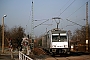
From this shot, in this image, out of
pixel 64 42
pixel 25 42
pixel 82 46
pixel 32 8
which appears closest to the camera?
pixel 25 42

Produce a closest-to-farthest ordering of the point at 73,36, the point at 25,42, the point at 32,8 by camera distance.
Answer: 1. the point at 25,42
2. the point at 32,8
3. the point at 73,36

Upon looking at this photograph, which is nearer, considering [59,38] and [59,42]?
[59,42]

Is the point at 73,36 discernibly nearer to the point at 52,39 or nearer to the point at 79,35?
the point at 79,35

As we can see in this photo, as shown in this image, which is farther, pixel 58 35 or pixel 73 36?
pixel 73 36

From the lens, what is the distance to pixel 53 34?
31453 mm

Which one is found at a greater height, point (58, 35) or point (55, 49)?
point (58, 35)

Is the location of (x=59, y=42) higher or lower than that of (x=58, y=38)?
lower

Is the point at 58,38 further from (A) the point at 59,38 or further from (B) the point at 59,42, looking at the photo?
(B) the point at 59,42

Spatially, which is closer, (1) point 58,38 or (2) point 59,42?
(2) point 59,42

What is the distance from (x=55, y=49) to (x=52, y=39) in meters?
1.43

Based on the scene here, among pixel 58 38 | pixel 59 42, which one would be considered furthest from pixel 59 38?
pixel 59 42

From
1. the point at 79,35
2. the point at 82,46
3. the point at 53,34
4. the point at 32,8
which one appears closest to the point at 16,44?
the point at 32,8

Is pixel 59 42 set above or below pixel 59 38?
below

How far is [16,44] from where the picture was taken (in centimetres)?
4406
